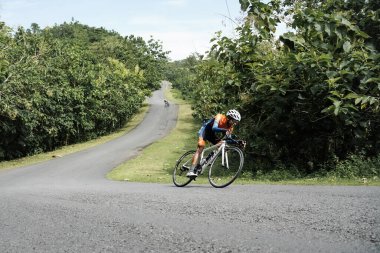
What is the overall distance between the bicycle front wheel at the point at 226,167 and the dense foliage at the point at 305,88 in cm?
324

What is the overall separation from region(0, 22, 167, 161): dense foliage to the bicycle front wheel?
1676cm

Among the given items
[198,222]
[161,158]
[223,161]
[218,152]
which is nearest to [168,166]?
[161,158]

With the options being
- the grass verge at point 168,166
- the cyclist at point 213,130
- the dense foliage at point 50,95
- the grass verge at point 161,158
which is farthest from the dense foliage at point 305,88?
the dense foliage at point 50,95

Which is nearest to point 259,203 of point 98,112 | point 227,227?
point 227,227

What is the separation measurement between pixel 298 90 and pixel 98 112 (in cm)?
3046

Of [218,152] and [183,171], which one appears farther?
[183,171]

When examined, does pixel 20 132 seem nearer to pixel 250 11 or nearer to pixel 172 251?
pixel 250 11

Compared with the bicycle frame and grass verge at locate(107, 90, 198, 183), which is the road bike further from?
grass verge at locate(107, 90, 198, 183)

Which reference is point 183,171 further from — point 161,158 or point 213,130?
point 161,158

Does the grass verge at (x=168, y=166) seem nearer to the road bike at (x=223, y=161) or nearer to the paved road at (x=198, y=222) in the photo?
the road bike at (x=223, y=161)

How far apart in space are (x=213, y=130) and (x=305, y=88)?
4.54 m

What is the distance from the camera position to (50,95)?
91.9 feet

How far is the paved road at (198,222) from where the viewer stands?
4.82 meters

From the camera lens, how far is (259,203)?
22.9ft
